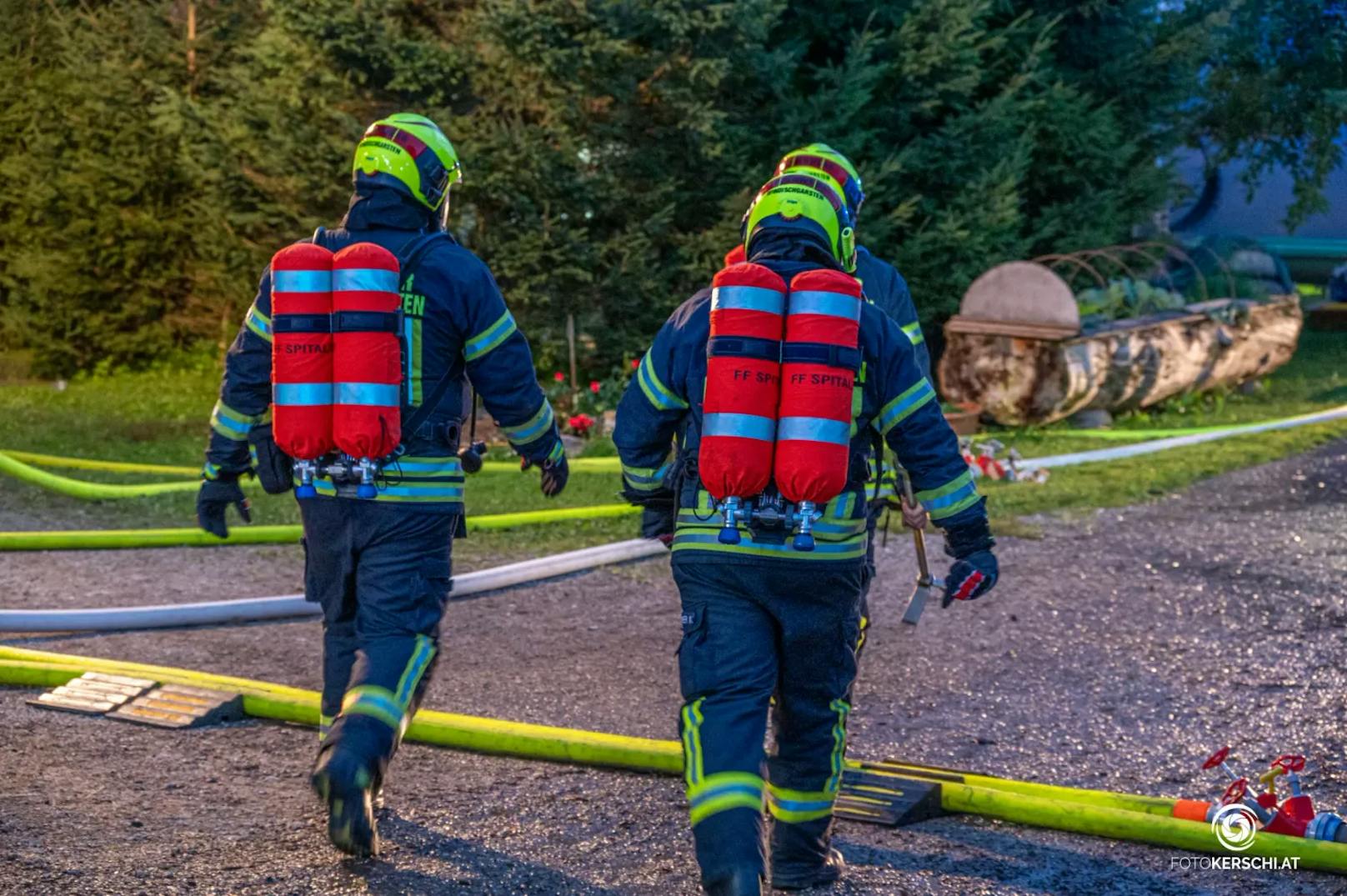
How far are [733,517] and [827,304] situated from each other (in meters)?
0.56

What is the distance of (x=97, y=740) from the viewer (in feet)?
17.2

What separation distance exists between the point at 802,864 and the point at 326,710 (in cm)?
148

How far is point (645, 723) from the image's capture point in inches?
223

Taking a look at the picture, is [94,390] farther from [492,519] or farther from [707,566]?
[707,566]

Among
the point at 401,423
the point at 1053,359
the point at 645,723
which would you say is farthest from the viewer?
the point at 1053,359

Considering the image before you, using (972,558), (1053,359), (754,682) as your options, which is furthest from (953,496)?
(1053,359)

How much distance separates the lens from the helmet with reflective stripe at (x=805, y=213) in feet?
13.3

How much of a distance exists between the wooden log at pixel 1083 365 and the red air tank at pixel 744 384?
943cm

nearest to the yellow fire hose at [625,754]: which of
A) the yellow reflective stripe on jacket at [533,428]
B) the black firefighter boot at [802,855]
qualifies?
the black firefighter boot at [802,855]

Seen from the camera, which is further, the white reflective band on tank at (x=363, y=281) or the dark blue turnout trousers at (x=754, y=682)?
the white reflective band on tank at (x=363, y=281)

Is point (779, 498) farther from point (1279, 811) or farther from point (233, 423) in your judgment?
point (233, 423)

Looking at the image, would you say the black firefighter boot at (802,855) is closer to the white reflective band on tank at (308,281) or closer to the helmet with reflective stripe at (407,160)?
the white reflective band on tank at (308,281)

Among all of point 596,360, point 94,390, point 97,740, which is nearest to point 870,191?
point 596,360

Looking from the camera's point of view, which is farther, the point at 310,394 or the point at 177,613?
the point at 177,613
